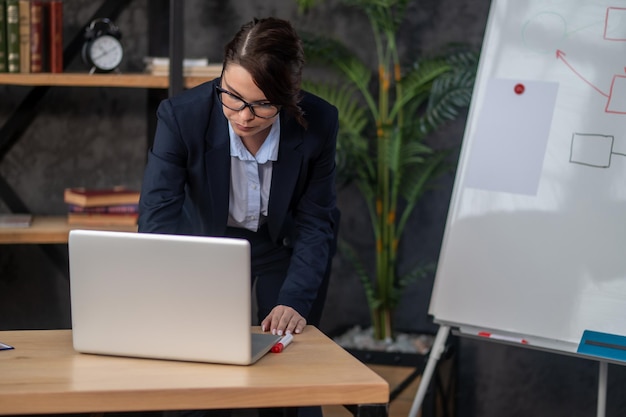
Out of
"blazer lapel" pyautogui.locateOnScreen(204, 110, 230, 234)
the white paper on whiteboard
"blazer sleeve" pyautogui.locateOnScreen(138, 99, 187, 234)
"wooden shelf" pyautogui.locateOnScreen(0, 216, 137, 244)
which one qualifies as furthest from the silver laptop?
"wooden shelf" pyautogui.locateOnScreen(0, 216, 137, 244)

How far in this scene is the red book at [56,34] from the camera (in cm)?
299

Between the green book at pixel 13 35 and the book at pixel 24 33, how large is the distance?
12mm

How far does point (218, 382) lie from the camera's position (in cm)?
147

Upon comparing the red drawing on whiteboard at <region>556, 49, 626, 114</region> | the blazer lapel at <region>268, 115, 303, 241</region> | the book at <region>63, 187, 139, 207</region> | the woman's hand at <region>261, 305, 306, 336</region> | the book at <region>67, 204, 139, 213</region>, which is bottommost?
the book at <region>67, 204, 139, 213</region>

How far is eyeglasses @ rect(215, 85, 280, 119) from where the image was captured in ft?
5.97

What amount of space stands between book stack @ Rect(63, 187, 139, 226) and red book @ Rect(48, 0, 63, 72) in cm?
44

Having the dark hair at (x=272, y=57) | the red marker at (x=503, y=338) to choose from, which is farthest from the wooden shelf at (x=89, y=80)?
the red marker at (x=503, y=338)

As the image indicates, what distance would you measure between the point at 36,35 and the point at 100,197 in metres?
0.58

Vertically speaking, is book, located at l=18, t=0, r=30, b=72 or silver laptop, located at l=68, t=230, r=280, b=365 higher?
book, located at l=18, t=0, r=30, b=72

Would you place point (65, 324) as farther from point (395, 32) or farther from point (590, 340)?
point (590, 340)

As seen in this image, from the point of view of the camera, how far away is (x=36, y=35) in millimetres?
2979

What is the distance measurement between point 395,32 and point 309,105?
4.57 feet

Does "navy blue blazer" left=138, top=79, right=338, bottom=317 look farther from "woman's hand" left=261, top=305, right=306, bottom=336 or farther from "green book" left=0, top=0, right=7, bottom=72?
"green book" left=0, top=0, right=7, bottom=72

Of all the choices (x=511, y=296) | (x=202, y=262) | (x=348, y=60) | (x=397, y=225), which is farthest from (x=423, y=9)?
(x=202, y=262)
